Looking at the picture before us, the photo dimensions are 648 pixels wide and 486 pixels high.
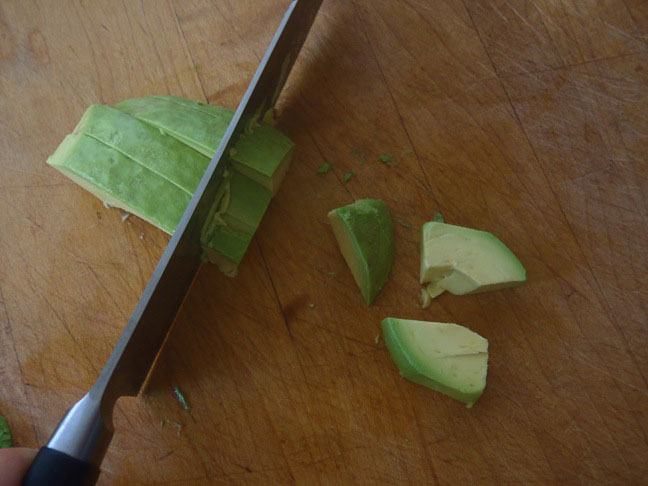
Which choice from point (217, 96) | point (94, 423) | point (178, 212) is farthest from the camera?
point (217, 96)

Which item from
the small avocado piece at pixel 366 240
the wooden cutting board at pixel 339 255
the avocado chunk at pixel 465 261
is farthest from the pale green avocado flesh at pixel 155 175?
the avocado chunk at pixel 465 261

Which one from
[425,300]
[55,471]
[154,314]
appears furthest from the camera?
[425,300]

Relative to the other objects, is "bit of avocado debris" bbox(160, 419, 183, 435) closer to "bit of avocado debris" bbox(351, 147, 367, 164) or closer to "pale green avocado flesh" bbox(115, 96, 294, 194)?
"pale green avocado flesh" bbox(115, 96, 294, 194)

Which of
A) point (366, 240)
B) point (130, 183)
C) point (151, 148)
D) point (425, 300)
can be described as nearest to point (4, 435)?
point (130, 183)

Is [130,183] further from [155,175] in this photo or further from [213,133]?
[213,133]

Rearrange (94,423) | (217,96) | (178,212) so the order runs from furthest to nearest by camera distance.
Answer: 1. (217,96)
2. (178,212)
3. (94,423)

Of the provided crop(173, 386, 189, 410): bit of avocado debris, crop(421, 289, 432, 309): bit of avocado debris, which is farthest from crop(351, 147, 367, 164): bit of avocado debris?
crop(173, 386, 189, 410): bit of avocado debris

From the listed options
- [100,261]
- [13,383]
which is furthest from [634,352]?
[13,383]

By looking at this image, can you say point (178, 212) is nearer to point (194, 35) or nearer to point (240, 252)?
Answer: point (240, 252)
